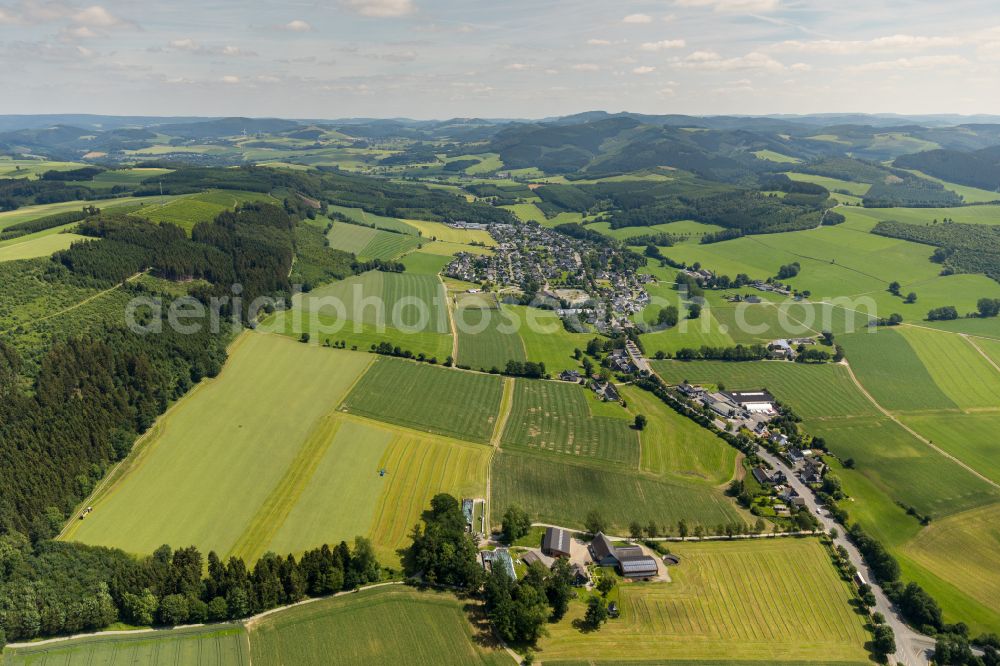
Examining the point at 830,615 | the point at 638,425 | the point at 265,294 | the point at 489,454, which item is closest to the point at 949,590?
the point at 830,615

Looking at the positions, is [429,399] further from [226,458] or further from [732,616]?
[732,616]

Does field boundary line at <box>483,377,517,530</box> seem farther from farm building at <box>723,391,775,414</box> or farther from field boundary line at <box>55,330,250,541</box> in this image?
field boundary line at <box>55,330,250,541</box>

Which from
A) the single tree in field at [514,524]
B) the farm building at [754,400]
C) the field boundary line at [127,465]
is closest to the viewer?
the single tree in field at [514,524]

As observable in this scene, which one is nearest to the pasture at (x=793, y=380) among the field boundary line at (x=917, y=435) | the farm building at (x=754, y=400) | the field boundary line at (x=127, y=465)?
the field boundary line at (x=917, y=435)

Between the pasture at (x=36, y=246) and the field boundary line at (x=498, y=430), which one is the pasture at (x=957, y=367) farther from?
the pasture at (x=36, y=246)

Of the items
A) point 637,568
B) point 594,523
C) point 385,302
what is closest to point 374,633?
point 594,523
